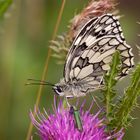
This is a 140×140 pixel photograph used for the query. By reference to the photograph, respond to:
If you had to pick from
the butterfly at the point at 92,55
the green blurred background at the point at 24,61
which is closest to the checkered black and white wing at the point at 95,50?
the butterfly at the point at 92,55

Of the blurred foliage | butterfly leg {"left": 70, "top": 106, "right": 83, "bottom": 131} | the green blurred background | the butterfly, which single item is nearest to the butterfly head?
the butterfly

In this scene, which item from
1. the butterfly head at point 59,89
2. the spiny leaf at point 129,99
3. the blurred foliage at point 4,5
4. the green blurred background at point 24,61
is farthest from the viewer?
the green blurred background at point 24,61

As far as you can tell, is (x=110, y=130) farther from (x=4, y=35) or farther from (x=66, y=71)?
(x=4, y=35)

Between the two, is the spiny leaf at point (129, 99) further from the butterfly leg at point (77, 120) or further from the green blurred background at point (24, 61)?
the green blurred background at point (24, 61)

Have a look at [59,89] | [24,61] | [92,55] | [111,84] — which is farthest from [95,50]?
[24,61]

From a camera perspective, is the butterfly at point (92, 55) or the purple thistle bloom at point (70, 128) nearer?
the purple thistle bloom at point (70, 128)
